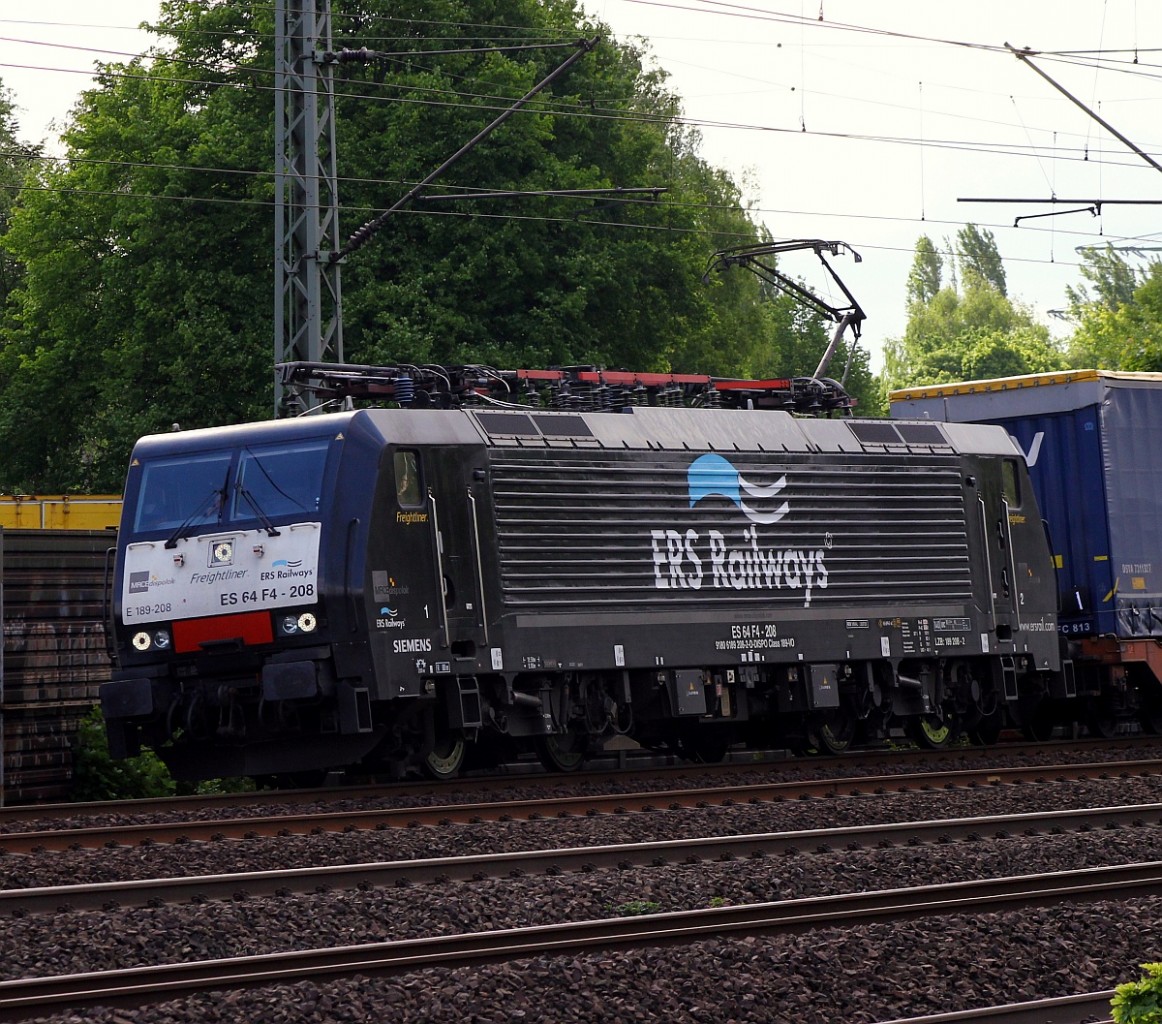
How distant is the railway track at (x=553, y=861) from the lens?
1047 centimetres

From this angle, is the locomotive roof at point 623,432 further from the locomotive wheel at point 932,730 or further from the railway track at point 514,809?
the railway track at point 514,809

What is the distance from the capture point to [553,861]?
11906 millimetres

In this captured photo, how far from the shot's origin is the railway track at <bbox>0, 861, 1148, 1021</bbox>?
8.23 metres

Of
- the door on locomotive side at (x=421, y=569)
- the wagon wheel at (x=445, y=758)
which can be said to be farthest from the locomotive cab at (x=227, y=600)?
the wagon wheel at (x=445, y=758)

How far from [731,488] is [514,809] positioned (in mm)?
5597

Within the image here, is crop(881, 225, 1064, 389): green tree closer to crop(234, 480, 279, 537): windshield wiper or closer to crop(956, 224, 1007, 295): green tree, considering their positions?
crop(956, 224, 1007, 295): green tree

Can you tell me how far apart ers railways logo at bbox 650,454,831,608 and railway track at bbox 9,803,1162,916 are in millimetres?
5228

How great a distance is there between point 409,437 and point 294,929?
7040mm

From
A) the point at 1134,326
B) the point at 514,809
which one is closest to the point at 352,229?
the point at 514,809

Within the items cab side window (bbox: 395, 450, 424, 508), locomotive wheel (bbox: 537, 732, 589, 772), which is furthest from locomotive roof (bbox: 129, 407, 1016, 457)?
locomotive wheel (bbox: 537, 732, 589, 772)

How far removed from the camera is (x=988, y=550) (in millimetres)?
21609

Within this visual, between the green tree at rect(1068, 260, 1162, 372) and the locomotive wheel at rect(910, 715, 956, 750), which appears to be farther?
the green tree at rect(1068, 260, 1162, 372)

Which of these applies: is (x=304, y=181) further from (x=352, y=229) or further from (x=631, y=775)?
(x=352, y=229)

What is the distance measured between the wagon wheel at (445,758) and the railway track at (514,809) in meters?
1.47
